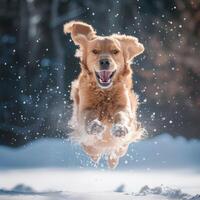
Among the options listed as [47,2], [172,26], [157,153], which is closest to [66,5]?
[47,2]

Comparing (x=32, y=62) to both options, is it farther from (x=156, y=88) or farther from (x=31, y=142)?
(x=156, y=88)

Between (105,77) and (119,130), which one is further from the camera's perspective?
(105,77)

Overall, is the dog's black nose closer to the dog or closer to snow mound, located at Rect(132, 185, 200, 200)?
the dog

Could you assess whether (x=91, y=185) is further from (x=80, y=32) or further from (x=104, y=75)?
(x=80, y=32)

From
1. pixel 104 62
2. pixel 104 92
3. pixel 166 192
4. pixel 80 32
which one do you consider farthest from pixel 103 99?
pixel 166 192

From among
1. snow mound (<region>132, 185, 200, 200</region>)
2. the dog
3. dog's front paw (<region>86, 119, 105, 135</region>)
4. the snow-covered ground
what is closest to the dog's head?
the dog

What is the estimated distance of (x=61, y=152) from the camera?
323 cm

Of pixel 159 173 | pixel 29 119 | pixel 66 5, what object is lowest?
pixel 159 173

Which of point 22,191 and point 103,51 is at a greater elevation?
point 103,51

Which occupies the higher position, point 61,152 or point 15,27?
point 15,27

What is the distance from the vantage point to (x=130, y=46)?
320 centimetres

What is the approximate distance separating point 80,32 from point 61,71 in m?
0.20

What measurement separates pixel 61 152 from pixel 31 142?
5.9 inches

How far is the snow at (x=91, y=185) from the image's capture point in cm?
320
